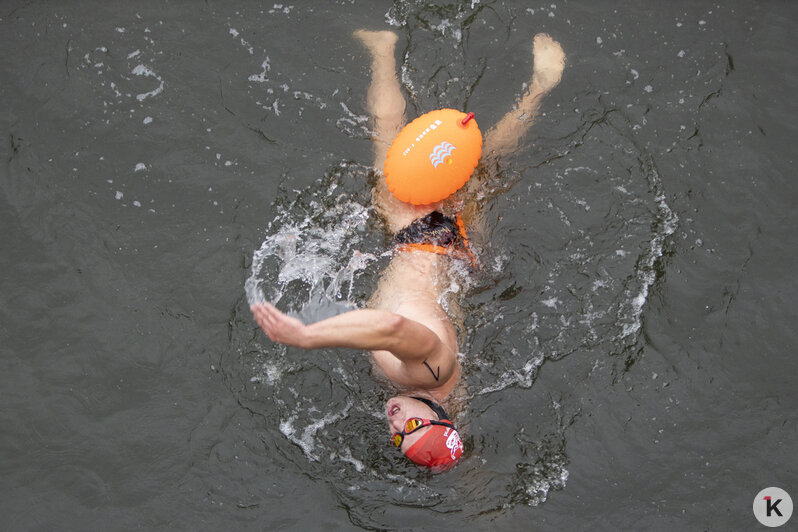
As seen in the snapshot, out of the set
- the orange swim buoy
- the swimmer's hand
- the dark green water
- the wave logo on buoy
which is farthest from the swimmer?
the wave logo on buoy

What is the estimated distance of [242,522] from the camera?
5086 millimetres

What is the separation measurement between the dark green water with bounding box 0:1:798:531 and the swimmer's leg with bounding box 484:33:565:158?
0.14 m

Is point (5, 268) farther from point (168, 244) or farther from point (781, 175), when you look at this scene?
point (781, 175)

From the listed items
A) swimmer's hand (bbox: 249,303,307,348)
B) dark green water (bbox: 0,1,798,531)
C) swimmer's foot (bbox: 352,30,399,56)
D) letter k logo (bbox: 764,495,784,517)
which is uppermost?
swimmer's hand (bbox: 249,303,307,348)

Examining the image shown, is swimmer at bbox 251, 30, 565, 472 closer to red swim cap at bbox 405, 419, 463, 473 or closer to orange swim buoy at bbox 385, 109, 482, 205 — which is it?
red swim cap at bbox 405, 419, 463, 473

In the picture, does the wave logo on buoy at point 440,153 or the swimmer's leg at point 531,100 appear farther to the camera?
the swimmer's leg at point 531,100

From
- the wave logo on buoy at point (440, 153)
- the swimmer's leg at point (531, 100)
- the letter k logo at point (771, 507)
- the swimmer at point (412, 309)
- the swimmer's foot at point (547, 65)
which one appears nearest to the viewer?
the swimmer at point (412, 309)

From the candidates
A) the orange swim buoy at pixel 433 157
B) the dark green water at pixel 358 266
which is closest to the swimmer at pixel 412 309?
the dark green water at pixel 358 266

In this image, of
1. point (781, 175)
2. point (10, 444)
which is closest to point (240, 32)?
point (10, 444)

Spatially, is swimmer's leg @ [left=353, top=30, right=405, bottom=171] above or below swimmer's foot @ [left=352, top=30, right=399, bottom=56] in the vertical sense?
below

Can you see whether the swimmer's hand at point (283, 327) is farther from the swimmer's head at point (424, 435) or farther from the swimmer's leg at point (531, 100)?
the swimmer's leg at point (531, 100)

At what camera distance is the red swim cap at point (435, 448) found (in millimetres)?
4387

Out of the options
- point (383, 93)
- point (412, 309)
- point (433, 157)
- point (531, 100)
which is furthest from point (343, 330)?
point (531, 100)

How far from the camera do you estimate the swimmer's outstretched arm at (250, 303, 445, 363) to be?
11.9 ft
